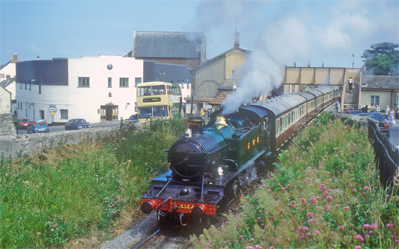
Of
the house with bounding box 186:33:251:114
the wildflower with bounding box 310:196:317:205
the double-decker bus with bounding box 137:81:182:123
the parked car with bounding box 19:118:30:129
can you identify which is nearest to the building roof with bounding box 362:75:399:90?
the house with bounding box 186:33:251:114

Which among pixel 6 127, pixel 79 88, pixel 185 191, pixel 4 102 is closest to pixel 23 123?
pixel 79 88

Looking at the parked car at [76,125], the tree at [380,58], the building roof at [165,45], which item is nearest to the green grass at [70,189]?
the parked car at [76,125]

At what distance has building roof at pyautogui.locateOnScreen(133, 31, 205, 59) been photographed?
60812 mm

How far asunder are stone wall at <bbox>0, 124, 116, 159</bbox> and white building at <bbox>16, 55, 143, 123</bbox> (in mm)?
29123

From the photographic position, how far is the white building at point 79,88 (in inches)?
1580

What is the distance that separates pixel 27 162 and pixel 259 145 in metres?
7.32

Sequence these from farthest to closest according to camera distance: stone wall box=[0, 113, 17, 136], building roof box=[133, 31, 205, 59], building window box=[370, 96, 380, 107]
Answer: building roof box=[133, 31, 205, 59]
building window box=[370, 96, 380, 107]
stone wall box=[0, 113, 17, 136]

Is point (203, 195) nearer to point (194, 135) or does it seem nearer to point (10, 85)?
point (194, 135)

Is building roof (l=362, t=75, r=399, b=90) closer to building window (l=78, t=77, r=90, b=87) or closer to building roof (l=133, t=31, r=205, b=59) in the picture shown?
building window (l=78, t=77, r=90, b=87)

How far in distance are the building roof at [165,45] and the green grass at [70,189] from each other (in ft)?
168

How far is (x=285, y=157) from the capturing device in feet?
32.9

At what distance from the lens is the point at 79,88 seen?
4028 cm

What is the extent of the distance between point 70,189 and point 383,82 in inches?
1442

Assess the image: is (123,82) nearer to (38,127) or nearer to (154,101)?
(38,127)
